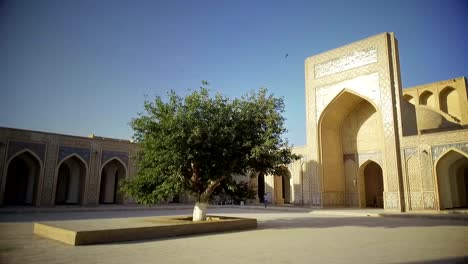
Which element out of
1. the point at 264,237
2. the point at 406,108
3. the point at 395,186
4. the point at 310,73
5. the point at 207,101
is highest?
the point at 310,73

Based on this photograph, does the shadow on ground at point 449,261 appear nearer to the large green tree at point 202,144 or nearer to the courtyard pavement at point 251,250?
the courtyard pavement at point 251,250

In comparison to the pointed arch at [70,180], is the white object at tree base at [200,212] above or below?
below

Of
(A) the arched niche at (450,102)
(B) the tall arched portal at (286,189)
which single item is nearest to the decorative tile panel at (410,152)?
(A) the arched niche at (450,102)

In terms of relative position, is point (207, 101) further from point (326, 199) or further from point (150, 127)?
point (326, 199)

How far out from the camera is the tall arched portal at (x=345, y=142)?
1866 centimetres

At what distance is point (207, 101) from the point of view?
8562 mm

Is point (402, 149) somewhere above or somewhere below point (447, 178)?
above

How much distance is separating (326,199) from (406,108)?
20.8 ft

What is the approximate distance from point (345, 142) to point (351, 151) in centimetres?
73

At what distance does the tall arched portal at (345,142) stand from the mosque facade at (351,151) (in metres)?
0.06

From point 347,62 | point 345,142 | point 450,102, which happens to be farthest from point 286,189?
point 450,102

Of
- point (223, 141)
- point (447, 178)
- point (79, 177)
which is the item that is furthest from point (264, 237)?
point (79, 177)

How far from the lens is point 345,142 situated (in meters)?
Result: 20.0

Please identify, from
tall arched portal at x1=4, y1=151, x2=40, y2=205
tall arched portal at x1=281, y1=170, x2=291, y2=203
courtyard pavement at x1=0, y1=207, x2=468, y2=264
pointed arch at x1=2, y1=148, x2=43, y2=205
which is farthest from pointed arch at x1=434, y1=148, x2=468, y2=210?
tall arched portal at x1=4, y1=151, x2=40, y2=205
